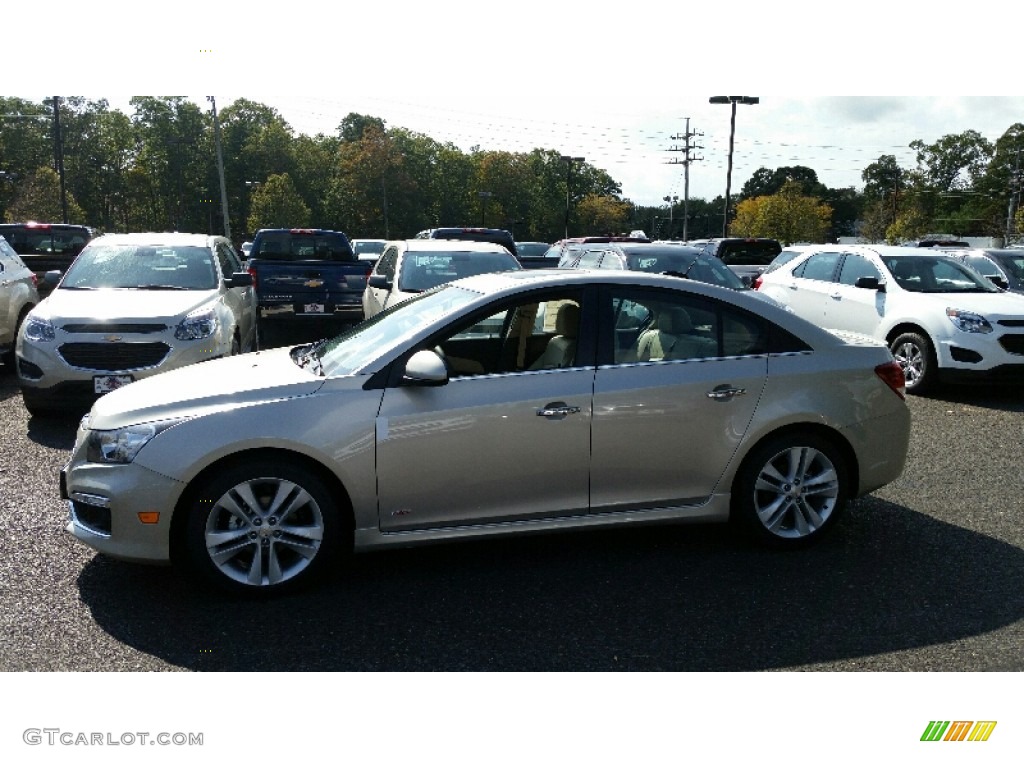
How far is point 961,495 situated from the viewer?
5930mm

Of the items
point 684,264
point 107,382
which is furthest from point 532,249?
point 107,382

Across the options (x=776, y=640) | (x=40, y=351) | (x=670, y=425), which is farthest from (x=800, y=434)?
(x=40, y=351)

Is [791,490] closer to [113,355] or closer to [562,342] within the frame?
[562,342]

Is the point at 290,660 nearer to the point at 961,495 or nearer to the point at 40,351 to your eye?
the point at 961,495

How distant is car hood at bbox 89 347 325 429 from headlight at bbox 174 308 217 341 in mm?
3082

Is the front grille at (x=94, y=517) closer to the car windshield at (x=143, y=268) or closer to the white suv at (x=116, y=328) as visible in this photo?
the white suv at (x=116, y=328)

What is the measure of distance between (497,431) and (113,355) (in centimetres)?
475

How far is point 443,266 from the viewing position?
10.1 m

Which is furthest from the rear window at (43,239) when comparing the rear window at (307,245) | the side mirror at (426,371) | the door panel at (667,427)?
the door panel at (667,427)

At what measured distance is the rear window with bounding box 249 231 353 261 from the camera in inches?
605

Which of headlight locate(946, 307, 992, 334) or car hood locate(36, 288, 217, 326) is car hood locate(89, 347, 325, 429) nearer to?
car hood locate(36, 288, 217, 326)

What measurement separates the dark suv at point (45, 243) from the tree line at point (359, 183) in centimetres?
6008

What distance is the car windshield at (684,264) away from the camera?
11.3 metres

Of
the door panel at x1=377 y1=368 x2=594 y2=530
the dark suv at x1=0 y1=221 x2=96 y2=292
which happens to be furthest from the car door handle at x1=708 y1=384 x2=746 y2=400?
the dark suv at x1=0 y1=221 x2=96 y2=292
